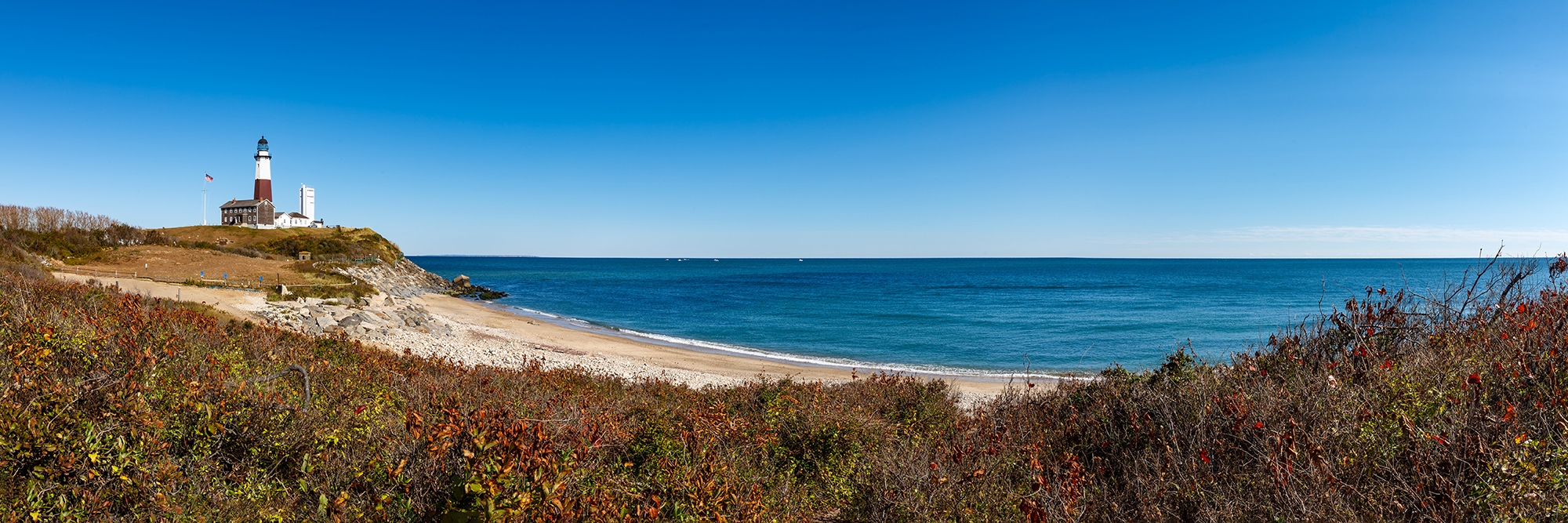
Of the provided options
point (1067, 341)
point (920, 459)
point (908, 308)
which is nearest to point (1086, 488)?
point (920, 459)

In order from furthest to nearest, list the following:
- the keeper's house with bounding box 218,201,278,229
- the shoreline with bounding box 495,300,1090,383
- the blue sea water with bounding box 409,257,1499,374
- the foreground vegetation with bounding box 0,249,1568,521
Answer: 1. the keeper's house with bounding box 218,201,278,229
2. the blue sea water with bounding box 409,257,1499,374
3. the shoreline with bounding box 495,300,1090,383
4. the foreground vegetation with bounding box 0,249,1568,521

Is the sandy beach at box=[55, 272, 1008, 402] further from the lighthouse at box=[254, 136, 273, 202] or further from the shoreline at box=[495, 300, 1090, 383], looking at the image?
the lighthouse at box=[254, 136, 273, 202]

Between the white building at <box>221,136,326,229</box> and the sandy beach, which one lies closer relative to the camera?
the sandy beach

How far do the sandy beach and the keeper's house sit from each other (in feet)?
194

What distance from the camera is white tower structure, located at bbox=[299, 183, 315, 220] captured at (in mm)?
88750

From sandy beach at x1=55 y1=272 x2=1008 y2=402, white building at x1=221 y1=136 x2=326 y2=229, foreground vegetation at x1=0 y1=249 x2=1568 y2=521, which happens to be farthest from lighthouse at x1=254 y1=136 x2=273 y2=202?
foreground vegetation at x1=0 y1=249 x2=1568 y2=521

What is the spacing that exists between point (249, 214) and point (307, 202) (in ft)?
37.0

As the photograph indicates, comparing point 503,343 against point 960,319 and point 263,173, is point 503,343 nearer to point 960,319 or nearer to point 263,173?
point 960,319

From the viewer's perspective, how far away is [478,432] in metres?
3.64

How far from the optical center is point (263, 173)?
265 feet

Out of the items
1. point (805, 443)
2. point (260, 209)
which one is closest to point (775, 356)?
point (805, 443)

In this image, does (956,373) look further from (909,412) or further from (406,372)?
(406,372)

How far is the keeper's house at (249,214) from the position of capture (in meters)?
78.3

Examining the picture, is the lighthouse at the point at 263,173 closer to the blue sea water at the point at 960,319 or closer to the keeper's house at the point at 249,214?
the keeper's house at the point at 249,214
